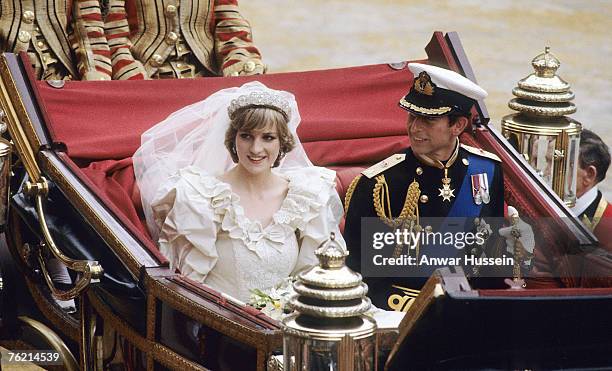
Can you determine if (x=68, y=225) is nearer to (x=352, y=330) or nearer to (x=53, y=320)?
(x=53, y=320)

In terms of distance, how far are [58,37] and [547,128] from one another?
1639 millimetres

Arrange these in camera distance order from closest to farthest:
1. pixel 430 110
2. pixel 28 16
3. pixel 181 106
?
1. pixel 430 110
2. pixel 181 106
3. pixel 28 16

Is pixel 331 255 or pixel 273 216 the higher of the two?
pixel 331 255

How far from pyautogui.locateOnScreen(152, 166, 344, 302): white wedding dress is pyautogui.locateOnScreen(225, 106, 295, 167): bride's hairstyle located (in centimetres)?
13

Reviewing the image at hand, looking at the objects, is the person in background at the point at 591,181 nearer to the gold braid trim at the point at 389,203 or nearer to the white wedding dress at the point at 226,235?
the gold braid trim at the point at 389,203

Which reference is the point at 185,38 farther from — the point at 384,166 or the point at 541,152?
the point at 384,166

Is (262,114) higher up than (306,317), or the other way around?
(262,114)

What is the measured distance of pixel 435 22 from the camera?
30.6 feet

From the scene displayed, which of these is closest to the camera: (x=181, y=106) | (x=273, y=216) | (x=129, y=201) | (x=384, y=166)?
(x=384, y=166)

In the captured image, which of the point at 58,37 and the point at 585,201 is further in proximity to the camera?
the point at 58,37

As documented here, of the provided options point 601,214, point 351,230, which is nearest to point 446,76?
point 351,230

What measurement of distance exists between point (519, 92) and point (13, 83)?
1.74 metres

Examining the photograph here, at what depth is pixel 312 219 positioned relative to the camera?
439cm

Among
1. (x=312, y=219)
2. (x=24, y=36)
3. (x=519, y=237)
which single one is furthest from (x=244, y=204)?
(x=24, y=36)
